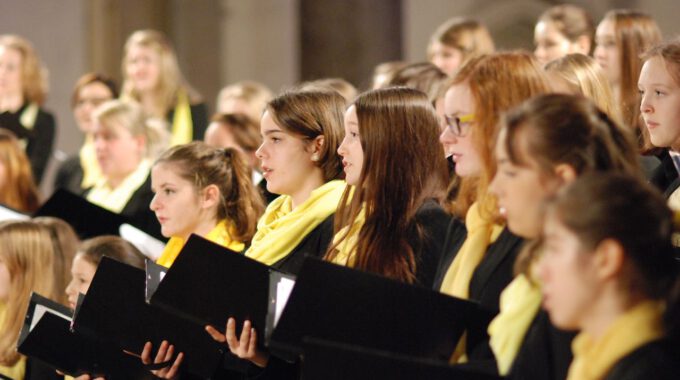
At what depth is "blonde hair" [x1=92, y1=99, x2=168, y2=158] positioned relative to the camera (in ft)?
19.8

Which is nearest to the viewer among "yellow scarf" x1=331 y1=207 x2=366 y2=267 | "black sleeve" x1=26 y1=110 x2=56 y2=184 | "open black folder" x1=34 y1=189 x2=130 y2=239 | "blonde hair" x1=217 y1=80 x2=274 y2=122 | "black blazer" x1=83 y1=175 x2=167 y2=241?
"yellow scarf" x1=331 y1=207 x2=366 y2=267

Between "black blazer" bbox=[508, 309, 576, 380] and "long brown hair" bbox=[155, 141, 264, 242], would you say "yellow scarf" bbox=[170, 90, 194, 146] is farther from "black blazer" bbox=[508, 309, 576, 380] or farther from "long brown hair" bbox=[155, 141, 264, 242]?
"black blazer" bbox=[508, 309, 576, 380]

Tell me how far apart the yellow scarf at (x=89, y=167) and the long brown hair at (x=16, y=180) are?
1.46 ft

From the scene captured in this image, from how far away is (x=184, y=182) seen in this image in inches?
166

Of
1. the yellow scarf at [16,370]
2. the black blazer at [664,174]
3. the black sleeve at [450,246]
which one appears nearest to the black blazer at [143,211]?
the yellow scarf at [16,370]

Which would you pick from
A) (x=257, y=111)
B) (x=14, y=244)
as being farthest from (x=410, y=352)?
(x=257, y=111)

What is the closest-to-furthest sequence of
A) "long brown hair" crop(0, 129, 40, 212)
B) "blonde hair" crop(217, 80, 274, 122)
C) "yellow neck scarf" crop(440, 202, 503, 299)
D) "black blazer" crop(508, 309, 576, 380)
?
"black blazer" crop(508, 309, 576, 380)
"yellow neck scarf" crop(440, 202, 503, 299)
"long brown hair" crop(0, 129, 40, 212)
"blonde hair" crop(217, 80, 274, 122)

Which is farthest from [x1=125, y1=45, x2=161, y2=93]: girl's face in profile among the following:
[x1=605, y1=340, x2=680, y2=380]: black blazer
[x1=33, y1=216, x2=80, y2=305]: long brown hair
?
[x1=605, y1=340, x2=680, y2=380]: black blazer

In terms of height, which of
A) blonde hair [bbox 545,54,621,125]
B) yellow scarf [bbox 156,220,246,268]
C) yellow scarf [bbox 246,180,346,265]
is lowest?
yellow scarf [bbox 156,220,246,268]

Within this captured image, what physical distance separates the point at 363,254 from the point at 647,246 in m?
1.08

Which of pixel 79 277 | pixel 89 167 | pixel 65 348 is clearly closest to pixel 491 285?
pixel 65 348

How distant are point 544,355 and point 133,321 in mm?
1431

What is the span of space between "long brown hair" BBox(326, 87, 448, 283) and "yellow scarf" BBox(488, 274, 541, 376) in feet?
2.16

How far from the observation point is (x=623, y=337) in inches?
85.2
